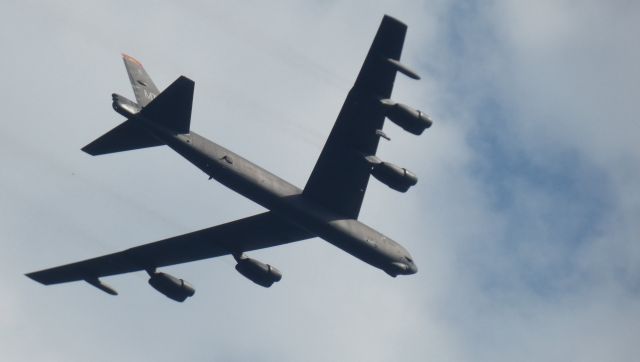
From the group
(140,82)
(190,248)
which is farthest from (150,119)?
(190,248)

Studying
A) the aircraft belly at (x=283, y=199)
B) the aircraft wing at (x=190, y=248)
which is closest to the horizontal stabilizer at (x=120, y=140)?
the aircraft belly at (x=283, y=199)

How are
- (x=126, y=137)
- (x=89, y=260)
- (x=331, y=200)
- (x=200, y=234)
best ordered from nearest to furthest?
(x=126, y=137) < (x=331, y=200) < (x=200, y=234) < (x=89, y=260)

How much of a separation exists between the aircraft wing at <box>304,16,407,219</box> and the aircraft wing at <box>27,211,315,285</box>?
2.64 meters

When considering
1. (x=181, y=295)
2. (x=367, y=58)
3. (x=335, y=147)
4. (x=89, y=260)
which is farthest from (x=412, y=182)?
(x=89, y=260)

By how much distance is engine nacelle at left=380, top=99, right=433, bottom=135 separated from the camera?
32.8 metres

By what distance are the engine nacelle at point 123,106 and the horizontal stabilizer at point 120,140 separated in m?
0.57

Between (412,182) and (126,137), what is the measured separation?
1098 cm

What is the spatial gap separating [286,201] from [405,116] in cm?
602

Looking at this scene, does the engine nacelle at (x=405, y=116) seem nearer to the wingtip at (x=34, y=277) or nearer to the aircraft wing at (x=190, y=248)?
the aircraft wing at (x=190, y=248)

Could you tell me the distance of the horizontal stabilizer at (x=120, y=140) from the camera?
Answer: 1332 inches

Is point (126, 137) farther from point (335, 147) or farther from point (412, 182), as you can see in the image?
point (412, 182)

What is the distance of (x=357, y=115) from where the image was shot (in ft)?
111

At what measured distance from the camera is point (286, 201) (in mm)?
35562

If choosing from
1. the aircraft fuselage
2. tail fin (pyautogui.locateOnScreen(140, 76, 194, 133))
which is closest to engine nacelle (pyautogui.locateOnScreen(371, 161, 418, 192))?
the aircraft fuselage
